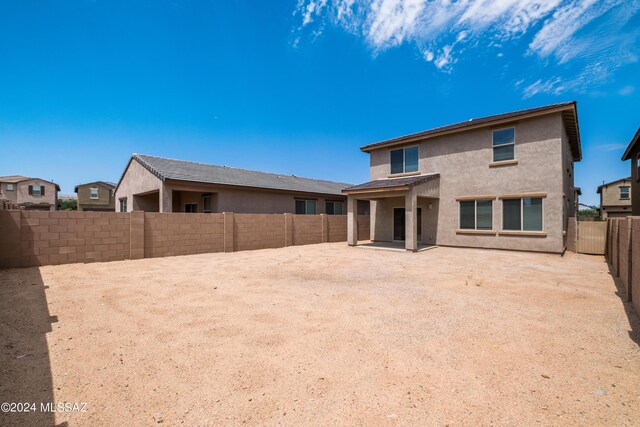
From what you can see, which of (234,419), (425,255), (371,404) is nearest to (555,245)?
(425,255)

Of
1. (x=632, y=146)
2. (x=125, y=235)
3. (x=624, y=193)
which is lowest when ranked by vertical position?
(x=125, y=235)

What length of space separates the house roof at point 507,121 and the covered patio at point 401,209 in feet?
7.32

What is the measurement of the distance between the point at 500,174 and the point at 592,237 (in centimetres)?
476

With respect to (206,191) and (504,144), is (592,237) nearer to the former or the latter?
(504,144)

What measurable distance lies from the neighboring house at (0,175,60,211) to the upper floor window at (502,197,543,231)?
54.1m

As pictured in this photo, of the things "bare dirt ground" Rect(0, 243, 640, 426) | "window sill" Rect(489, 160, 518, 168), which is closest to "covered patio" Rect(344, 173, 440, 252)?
"window sill" Rect(489, 160, 518, 168)

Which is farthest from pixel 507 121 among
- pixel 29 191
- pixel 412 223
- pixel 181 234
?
pixel 29 191

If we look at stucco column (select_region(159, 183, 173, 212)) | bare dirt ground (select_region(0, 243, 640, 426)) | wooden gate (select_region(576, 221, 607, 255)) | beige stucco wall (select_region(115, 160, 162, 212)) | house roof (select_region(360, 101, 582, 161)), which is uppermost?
house roof (select_region(360, 101, 582, 161))

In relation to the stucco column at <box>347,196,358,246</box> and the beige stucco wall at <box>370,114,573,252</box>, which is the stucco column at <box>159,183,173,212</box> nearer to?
the stucco column at <box>347,196,358,246</box>

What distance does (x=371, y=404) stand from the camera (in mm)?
2572

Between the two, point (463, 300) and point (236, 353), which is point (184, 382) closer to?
point (236, 353)

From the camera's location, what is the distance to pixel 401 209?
54.7 ft

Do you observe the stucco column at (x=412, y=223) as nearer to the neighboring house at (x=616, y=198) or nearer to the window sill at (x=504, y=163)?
the window sill at (x=504, y=163)

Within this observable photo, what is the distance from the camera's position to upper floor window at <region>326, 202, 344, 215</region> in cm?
2292
